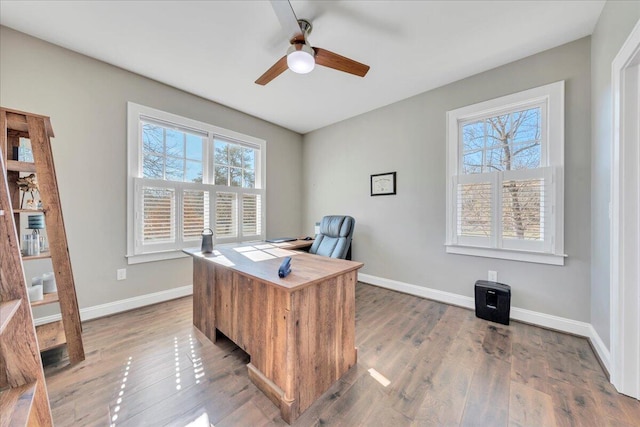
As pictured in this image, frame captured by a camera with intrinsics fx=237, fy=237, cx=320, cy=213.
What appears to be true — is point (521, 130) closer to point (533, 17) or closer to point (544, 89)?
point (544, 89)

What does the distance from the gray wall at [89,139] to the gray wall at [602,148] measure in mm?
3987

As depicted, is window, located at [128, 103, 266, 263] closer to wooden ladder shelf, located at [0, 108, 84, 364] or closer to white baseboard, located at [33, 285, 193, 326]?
white baseboard, located at [33, 285, 193, 326]

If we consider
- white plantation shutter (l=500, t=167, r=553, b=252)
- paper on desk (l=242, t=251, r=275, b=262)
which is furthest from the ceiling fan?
white plantation shutter (l=500, t=167, r=553, b=252)

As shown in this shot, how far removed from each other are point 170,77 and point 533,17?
3459 mm

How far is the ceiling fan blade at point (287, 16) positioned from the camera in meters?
1.46

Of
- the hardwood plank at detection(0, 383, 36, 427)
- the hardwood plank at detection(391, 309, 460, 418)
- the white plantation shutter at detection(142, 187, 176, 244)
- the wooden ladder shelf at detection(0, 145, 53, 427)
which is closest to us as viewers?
the hardwood plank at detection(0, 383, 36, 427)

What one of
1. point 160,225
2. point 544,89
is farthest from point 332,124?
point 160,225

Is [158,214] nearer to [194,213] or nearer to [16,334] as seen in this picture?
[194,213]

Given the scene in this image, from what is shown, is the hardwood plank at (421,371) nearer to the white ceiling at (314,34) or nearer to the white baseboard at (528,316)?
the white baseboard at (528,316)

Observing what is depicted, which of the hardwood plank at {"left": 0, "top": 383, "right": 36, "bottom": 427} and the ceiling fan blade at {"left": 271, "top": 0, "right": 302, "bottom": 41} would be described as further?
the ceiling fan blade at {"left": 271, "top": 0, "right": 302, "bottom": 41}

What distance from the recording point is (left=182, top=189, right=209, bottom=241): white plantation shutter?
3006 mm

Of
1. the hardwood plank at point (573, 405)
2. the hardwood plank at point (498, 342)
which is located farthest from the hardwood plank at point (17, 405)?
the hardwood plank at point (498, 342)

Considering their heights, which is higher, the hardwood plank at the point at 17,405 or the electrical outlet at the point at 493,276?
the hardwood plank at the point at 17,405

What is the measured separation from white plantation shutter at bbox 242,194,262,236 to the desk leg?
4.90 ft
